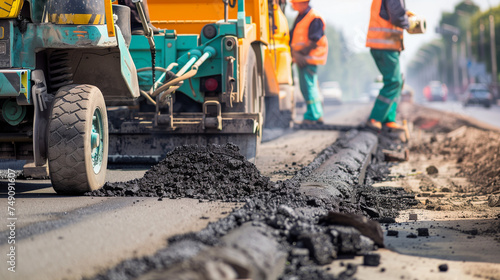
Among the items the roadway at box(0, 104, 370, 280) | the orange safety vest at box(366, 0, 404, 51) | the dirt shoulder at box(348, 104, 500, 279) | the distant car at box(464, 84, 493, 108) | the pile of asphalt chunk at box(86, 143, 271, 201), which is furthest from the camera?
the distant car at box(464, 84, 493, 108)

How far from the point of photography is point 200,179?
6.23 m

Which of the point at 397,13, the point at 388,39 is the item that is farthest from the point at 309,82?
the point at 397,13

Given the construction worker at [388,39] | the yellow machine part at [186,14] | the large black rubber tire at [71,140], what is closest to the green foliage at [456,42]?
the construction worker at [388,39]

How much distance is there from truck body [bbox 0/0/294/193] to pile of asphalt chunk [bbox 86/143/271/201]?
0.39 meters

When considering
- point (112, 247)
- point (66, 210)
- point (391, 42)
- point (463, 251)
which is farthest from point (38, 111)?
point (391, 42)

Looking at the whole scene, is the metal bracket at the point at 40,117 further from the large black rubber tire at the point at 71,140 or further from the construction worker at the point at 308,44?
the construction worker at the point at 308,44

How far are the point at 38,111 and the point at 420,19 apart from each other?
8473mm

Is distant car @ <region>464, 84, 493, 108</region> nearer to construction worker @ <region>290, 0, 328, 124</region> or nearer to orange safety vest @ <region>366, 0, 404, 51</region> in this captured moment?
construction worker @ <region>290, 0, 328, 124</region>

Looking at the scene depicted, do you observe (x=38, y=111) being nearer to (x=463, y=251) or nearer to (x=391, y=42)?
(x=463, y=251)

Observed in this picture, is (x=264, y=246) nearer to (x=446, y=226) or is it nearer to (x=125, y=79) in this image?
(x=446, y=226)

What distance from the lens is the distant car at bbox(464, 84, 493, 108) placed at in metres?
43.7

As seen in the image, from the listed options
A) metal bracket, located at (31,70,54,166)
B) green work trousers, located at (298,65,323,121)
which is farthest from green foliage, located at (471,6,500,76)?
metal bracket, located at (31,70,54,166)

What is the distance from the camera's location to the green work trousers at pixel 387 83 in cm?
1250

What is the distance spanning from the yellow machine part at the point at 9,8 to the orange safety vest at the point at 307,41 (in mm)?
9209
